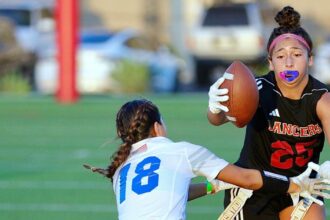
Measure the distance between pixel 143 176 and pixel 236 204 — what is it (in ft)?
2.71

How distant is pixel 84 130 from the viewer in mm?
14438

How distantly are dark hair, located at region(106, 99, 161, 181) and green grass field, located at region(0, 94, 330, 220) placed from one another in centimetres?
30

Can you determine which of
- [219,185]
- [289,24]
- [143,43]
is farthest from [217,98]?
[143,43]

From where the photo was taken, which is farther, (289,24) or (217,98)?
(289,24)

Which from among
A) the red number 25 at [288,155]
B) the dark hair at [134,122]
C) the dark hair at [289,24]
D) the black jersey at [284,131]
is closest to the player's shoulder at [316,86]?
the black jersey at [284,131]

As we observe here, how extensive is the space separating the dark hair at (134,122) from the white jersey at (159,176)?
0.03m

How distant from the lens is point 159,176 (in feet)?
15.4

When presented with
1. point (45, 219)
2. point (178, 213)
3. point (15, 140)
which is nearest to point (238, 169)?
point (178, 213)

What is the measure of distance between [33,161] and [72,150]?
986mm

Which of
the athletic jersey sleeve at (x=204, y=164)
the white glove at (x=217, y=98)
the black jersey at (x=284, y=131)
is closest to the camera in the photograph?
the athletic jersey sleeve at (x=204, y=164)

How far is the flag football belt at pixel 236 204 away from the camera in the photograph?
5.36m

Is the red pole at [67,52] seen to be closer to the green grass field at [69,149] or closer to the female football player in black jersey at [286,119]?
the green grass field at [69,149]

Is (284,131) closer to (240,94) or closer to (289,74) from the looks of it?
(289,74)

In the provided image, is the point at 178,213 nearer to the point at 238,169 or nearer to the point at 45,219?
the point at 238,169
